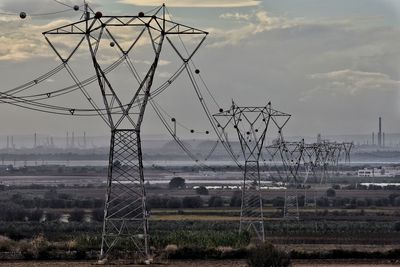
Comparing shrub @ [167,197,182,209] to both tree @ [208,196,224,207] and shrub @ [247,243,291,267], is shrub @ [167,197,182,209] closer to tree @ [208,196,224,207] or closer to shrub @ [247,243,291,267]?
tree @ [208,196,224,207]

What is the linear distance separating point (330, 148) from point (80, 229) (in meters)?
25.8

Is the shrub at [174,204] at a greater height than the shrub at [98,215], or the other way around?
the shrub at [174,204]

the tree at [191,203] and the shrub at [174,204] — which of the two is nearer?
the shrub at [174,204]

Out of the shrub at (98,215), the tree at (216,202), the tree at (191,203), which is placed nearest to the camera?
the shrub at (98,215)

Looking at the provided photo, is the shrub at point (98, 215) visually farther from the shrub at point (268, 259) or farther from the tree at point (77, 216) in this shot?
the shrub at point (268, 259)

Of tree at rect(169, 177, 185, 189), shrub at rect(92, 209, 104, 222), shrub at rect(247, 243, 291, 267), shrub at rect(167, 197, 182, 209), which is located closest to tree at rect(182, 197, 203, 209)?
shrub at rect(167, 197, 182, 209)

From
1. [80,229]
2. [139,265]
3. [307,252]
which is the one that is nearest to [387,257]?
[307,252]

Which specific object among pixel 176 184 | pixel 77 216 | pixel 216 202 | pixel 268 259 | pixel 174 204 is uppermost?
pixel 176 184

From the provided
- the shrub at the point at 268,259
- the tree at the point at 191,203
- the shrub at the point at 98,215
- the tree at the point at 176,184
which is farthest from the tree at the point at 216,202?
the shrub at the point at 268,259

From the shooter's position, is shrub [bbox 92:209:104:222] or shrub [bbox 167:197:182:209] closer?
shrub [bbox 92:209:104:222]

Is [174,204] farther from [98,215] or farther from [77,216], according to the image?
[77,216]

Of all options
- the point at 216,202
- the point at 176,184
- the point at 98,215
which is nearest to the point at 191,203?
the point at 216,202

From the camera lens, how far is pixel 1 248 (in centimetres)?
4572

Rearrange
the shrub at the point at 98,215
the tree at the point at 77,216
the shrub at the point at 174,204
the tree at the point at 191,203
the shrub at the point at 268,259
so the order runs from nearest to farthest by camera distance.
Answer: the shrub at the point at 268,259
the tree at the point at 77,216
the shrub at the point at 98,215
the shrub at the point at 174,204
the tree at the point at 191,203
